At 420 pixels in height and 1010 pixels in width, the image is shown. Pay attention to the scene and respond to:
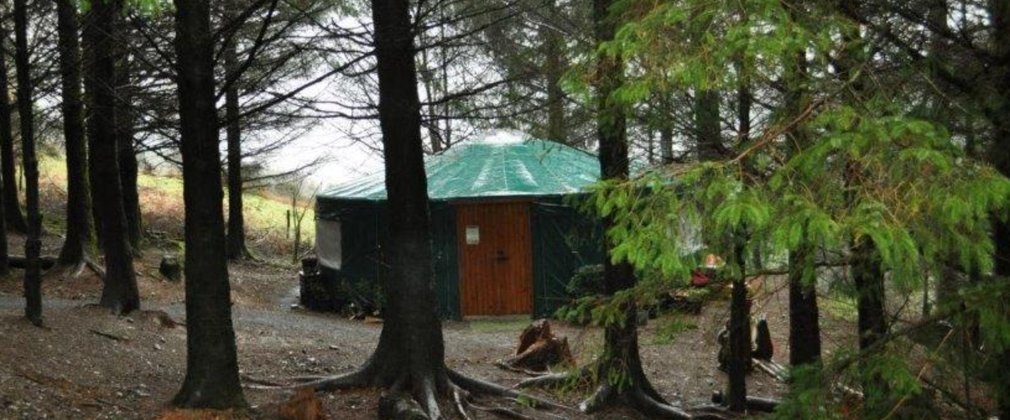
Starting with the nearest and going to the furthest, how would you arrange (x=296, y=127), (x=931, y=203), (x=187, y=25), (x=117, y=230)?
(x=931, y=203) < (x=187, y=25) < (x=117, y=230) < (x=296, y=127)

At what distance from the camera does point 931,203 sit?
2.40 meters

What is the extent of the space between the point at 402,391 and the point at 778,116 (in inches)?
163

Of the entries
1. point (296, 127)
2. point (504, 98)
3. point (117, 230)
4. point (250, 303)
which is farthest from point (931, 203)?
point (296, 127)

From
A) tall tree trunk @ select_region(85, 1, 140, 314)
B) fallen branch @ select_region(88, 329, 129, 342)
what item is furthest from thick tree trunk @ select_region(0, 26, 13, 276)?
fallen branch @ select_region(88, 329, 129, 342)

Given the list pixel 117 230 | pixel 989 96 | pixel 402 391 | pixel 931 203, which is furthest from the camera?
pixel 117 230

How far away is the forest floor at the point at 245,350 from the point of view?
5.61 m

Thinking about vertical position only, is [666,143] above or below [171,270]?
above

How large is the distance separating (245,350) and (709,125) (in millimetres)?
5336

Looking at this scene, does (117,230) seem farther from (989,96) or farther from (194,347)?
(989,96)

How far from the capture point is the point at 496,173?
1442cm

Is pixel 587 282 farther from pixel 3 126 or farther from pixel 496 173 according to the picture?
pixel 3 126

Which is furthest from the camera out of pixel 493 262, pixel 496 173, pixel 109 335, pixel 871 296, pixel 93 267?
pixel 496 173

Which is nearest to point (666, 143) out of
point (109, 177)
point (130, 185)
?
point (109, 177)

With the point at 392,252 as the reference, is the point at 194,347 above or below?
below
